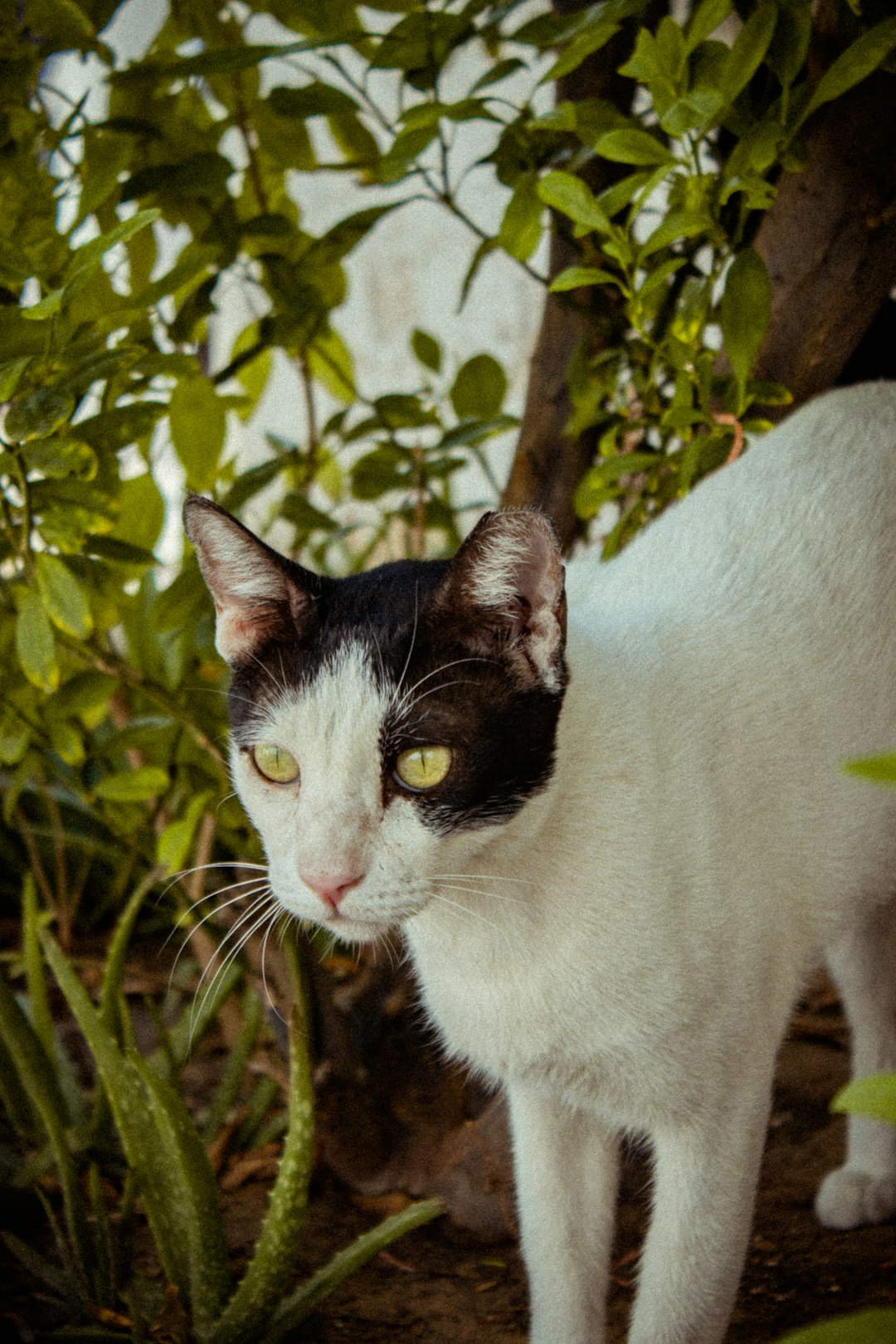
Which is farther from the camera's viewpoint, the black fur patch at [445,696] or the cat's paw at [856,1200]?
the cat's paw at [856,1200]

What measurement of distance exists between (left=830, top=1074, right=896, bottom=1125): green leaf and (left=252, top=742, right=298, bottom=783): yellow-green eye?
56cm

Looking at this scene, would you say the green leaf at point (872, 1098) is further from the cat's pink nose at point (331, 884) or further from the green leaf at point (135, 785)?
the green leaf at point (135, 785)

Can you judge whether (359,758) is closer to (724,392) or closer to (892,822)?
(892,822)

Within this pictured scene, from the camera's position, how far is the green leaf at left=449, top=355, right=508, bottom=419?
5.89ft

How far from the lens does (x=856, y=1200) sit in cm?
153

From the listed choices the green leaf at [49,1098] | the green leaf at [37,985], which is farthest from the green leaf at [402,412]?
the green leaf at [49,1098]

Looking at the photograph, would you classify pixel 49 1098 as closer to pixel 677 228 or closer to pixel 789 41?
pixel 677 228

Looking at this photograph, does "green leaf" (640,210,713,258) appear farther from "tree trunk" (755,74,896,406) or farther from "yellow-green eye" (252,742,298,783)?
"yellow-green eye" (252,742,298,783)

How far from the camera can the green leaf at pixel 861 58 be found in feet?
3.66

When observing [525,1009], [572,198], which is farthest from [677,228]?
[525,1009]

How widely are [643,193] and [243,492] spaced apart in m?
0.63

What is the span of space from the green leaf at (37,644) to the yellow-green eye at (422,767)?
0.52 m

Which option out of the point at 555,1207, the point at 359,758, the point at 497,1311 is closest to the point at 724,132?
the point at 359,758

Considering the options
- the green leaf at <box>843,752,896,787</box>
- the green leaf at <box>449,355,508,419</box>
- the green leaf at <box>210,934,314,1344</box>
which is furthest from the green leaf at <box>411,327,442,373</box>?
the green leaf at <box>843,752,896,787</box>
